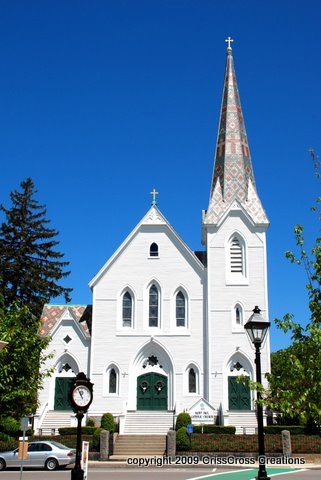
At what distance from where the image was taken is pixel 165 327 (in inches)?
1517

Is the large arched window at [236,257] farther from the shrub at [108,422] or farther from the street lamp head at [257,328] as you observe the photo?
the street lamp head at [257,328]

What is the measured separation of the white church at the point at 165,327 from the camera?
3709cm

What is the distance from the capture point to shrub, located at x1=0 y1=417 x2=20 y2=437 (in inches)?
1282

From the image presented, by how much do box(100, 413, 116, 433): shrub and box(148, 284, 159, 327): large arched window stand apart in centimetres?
653

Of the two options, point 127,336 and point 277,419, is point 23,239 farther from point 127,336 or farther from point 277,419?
point 277,419

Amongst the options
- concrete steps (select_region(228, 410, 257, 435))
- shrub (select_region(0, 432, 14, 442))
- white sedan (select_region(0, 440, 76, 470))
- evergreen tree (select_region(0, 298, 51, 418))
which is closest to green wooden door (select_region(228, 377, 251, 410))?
concrete steps (select_region(228, 410, 257, 435))

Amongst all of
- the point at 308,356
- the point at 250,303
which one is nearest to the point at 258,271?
the point at 250,303

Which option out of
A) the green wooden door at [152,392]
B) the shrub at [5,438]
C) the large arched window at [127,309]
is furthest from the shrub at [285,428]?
the shrub at [5,438]

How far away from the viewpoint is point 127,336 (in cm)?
3847

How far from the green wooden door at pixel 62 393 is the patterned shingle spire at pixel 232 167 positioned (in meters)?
13.5

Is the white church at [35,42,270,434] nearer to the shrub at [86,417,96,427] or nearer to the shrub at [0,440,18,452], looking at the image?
the shrub at [86,417,96,427]

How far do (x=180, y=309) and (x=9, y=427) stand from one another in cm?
1259

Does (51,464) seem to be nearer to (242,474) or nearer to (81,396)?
(242,474)

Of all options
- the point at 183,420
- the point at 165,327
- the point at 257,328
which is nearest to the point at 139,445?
the point at 183,420
